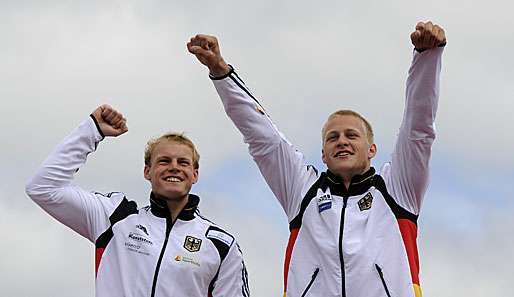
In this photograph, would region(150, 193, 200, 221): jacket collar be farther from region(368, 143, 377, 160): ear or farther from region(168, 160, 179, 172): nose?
region(368, 143, 377, 160): ear

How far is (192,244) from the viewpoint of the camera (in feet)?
27.2

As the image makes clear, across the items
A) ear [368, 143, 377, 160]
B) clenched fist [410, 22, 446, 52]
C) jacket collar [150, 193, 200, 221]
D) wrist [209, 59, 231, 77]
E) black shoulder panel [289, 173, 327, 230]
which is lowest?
jacket collar [150, 193, 200, 221]

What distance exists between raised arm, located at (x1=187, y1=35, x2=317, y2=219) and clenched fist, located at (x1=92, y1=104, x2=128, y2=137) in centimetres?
140

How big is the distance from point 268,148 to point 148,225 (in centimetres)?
147

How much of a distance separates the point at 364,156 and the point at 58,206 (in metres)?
3.04

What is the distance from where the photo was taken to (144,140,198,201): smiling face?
840 cm

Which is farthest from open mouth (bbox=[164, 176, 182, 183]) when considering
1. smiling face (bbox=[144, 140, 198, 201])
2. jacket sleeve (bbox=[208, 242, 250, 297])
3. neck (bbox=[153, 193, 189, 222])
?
jacket sleeve (bbox=[208, 242, 250, 297])

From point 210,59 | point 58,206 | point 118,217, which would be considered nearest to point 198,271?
point 118,217

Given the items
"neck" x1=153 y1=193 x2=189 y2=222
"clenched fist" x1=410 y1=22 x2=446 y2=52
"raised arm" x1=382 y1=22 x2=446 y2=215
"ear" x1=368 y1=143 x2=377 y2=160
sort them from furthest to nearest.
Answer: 1. "neck" x1=153 y1=193 x2=189 y2=222
2. "ear" x1=368 y1=143 x2=377 y2=160
3. "raised arm" x1=382 y1=22 x2=446 y2=215
4. "clenched fist" x1=410 y1=22 x2=446 y2=52

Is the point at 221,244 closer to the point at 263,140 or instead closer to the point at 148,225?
the point at 148,225

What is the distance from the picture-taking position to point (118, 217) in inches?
334

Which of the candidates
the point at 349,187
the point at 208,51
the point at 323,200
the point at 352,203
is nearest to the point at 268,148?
the point at 323,200

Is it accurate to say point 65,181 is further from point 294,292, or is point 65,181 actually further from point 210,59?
point 294,292

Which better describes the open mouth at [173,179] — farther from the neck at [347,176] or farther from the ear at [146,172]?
the neck at [347,176]
